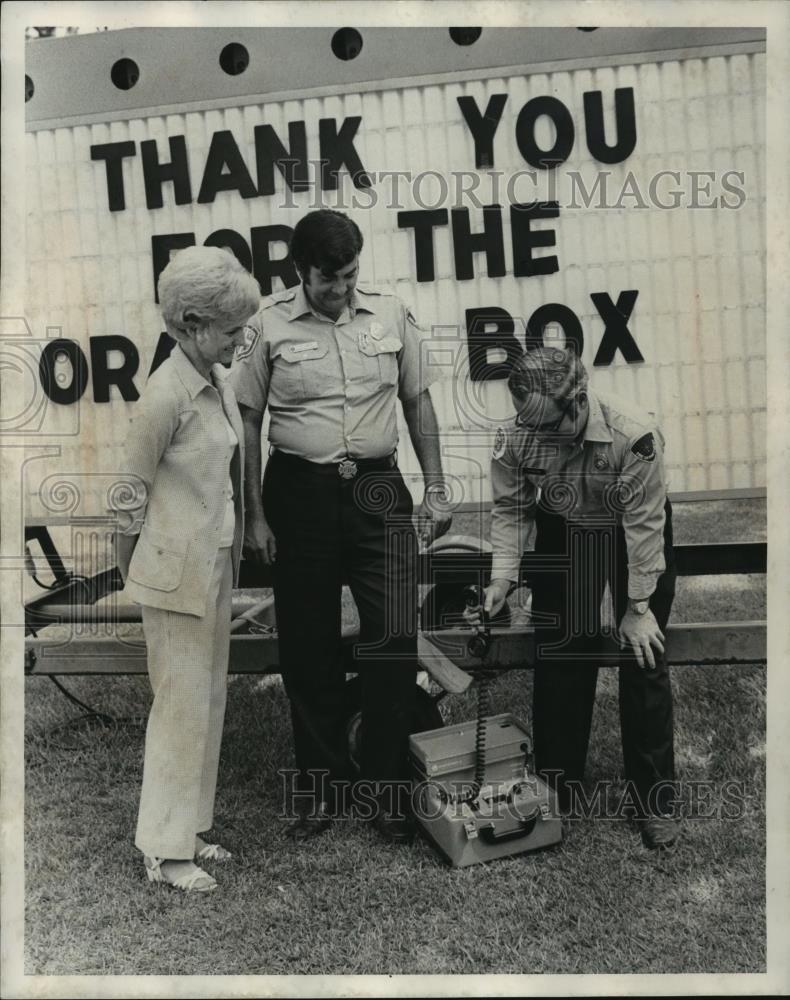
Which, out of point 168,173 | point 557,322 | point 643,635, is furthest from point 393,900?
point 168,173

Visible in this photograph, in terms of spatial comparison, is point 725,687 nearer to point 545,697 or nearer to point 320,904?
point 545,697

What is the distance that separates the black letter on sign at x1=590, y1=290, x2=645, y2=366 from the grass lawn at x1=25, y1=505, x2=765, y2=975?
161 centimetres

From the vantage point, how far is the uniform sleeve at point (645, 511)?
3.20 m

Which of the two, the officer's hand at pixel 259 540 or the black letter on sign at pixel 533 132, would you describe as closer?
the officer's hand at pixel 259 540

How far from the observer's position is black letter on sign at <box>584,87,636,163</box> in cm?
362

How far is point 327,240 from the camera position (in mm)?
3061

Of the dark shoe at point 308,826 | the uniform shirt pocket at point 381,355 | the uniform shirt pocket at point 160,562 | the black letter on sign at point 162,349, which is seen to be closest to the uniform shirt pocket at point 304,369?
the uniform shirt pocket at point 381,355

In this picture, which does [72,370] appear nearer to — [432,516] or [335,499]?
[335,499]

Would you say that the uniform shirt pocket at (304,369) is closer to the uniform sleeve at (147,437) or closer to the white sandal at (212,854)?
the uniform sleeve at (147,437)

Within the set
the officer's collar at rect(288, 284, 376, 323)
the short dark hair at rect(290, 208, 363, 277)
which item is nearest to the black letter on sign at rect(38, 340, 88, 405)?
the officer's collar at rect(288, 284, 376, 323)

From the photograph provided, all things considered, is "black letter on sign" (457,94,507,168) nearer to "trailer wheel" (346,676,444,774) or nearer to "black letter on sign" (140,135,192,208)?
"black letter on sign" (140,135,192,208)

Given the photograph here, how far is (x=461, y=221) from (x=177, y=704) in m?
2.05

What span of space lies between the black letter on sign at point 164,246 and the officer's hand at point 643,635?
87.1 inches

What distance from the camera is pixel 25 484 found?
323 centimetres
